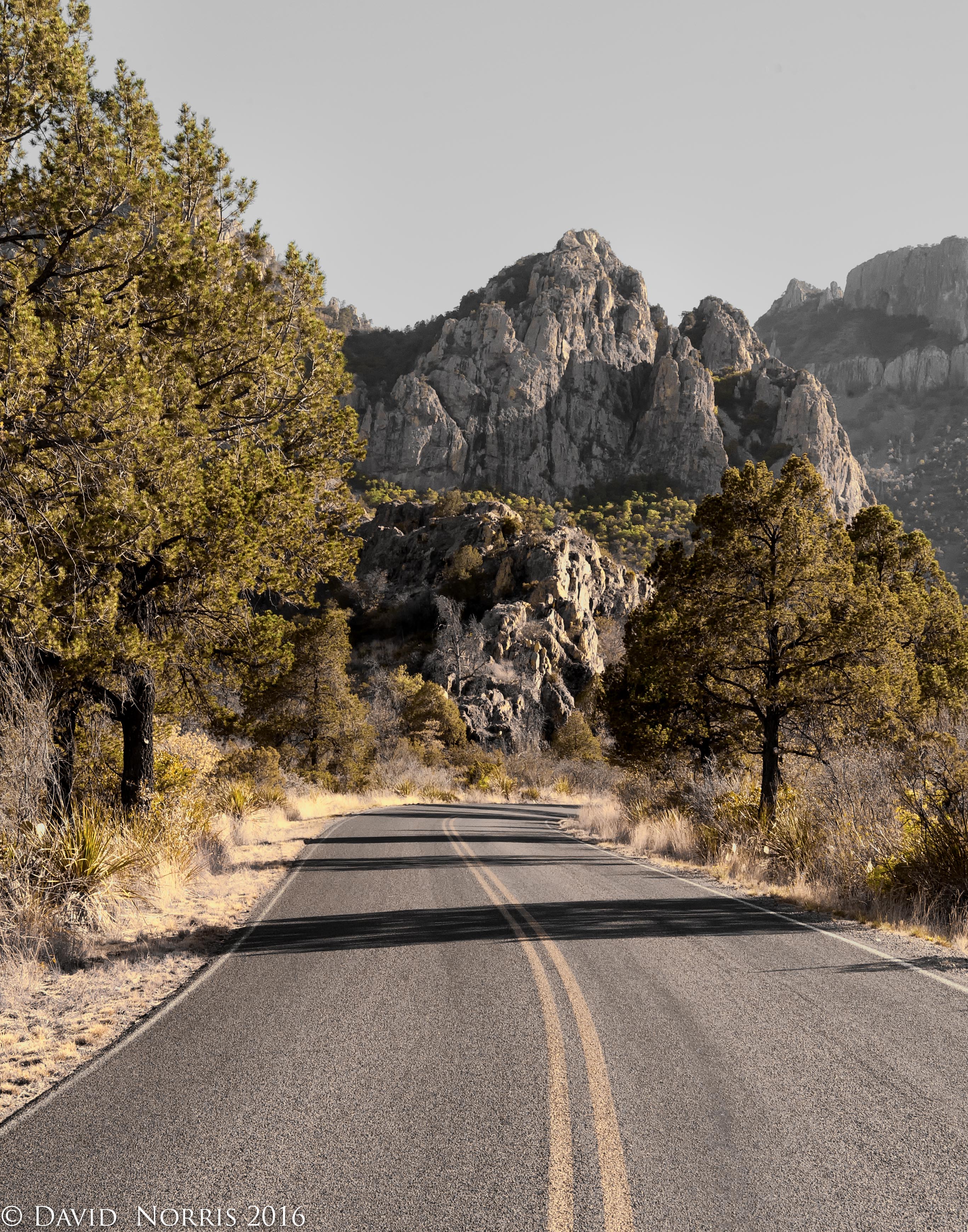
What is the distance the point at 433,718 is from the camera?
55.3 metres

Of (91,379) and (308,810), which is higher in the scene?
(91,379)

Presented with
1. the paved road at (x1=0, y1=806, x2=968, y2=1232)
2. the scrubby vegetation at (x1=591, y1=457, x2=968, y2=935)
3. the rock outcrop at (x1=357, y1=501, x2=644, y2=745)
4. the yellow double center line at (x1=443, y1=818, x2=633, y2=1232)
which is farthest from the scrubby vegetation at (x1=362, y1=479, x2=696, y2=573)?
the yellow double center line at (x1=443, y1=818, x2=633, y2=1232)

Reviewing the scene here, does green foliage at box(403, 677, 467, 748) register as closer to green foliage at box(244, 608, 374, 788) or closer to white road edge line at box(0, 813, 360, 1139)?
green foliage at box(244, 608, 374, 788)

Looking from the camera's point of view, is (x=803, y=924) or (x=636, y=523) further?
(x=636, y=523)

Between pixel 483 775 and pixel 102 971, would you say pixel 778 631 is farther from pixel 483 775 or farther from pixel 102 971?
pixel 483 775

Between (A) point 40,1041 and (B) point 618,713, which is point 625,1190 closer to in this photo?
(A) point 40,1041

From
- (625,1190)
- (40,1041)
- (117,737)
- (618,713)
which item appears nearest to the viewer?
(625,1190)

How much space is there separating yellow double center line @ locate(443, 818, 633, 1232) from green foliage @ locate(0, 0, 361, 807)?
6558 millimetres

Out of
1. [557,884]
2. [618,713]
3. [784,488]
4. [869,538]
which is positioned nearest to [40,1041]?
[557,884]

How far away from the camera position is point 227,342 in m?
11.3

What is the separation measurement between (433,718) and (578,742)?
36.3 ft

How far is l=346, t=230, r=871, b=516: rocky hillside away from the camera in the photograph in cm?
14362

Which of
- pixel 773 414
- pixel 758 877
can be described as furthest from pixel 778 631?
pixel 773 414

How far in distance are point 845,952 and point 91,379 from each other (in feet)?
31.7
